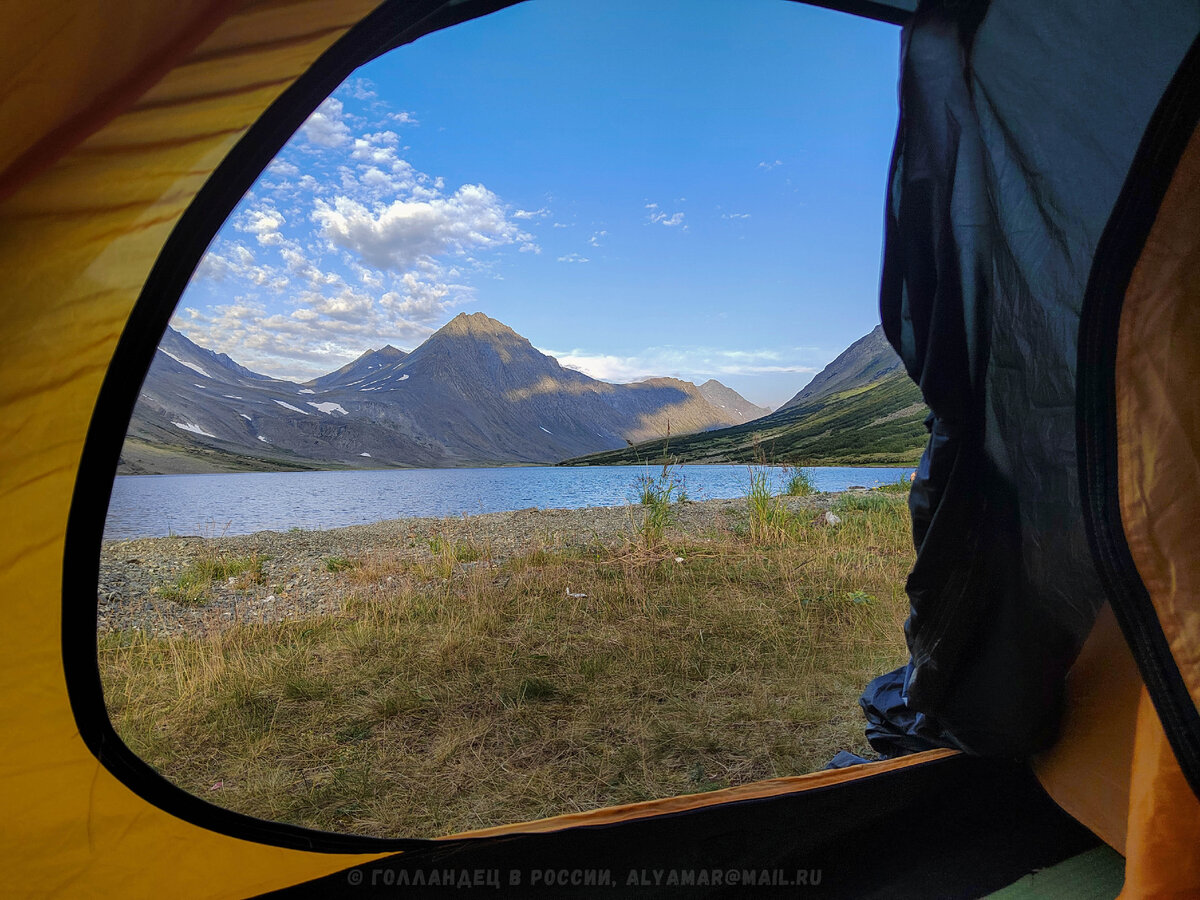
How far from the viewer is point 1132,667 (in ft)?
3.69

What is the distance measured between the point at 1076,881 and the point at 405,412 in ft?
428

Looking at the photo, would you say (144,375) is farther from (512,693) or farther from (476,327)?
(476,327)

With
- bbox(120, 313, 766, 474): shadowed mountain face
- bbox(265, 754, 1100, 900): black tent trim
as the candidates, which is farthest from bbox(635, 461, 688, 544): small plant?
bbox(120, 313, 766, 474): shadowed mountain face

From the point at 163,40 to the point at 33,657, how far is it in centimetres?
90

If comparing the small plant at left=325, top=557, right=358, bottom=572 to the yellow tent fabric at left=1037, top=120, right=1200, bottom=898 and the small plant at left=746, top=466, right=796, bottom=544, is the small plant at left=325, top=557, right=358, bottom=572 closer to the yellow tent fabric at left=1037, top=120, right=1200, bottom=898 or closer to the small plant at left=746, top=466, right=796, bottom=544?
the small plant at left=746, top=466, right=796, bottom=544

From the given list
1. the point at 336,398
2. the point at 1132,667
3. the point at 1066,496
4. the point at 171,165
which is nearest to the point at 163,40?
the point at 171,165

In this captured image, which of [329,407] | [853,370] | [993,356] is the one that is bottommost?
[993,356]

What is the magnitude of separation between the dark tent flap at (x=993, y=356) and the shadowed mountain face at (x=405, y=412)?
30.7 meters

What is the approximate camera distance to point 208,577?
16.9ft

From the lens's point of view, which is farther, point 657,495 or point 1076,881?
point 657,495

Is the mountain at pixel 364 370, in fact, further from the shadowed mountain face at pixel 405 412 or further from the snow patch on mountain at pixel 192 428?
the snow patch on mountain at pixel 192 428

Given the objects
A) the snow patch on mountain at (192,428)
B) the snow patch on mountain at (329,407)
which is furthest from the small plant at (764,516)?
the snow patch on mountain at (329,407)

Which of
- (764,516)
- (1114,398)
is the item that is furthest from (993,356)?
(764,516)

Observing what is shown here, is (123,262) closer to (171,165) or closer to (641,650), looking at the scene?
(171,165)
